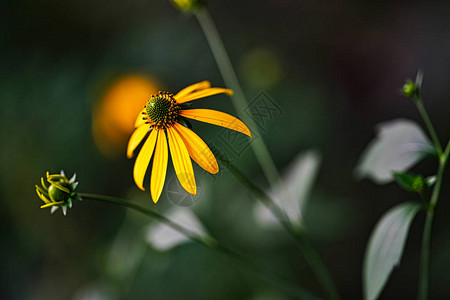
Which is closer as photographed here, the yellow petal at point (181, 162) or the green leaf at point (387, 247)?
the yellow petal at point (181, 162)

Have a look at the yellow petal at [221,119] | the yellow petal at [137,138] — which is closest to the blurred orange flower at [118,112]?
the yellow petal at [137,138]

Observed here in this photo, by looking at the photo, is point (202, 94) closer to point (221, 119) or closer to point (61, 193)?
point (221, 119)

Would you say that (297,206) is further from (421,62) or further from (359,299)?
(421,62)

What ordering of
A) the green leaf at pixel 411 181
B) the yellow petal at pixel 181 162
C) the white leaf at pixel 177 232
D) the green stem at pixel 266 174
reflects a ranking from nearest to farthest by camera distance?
the yellow petal at pixel 181 162, the green leaf at pixel 411 181, the green stem at pixel 266 174, the white leaf at pixel 177 232

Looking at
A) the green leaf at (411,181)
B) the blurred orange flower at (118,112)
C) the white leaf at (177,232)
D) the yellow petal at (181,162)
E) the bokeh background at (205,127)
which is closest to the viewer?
the yellow petal at (181,162)

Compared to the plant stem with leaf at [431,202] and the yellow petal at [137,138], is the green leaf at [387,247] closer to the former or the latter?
the plant stem with leaf at [431,202]

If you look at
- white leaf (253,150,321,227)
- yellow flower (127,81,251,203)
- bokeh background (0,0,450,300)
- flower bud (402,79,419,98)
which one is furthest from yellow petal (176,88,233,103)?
bokeh background (0,0,450,300)

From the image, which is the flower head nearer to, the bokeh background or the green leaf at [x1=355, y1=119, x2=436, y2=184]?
the green leaf at [x1=355, y1=119, x2=436, y2=184]

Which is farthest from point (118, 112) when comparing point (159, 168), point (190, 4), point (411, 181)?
point (411, 181)
